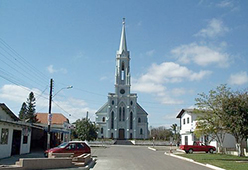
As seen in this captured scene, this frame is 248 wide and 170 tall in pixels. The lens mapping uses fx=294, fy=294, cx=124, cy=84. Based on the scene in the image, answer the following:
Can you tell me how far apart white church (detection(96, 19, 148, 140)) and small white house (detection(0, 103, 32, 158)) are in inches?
2041

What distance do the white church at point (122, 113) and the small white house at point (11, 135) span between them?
5185 cm

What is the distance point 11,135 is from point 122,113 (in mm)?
58275

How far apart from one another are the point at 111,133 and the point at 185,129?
110 ft

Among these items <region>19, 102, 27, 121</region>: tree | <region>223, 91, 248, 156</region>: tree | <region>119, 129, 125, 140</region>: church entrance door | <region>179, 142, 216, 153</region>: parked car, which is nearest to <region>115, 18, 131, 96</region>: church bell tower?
<region>119, 129, 125, 140</region>: church entrance door

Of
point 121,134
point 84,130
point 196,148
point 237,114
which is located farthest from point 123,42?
point 237,114

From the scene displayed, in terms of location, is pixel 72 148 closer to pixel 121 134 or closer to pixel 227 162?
pixel 227 162

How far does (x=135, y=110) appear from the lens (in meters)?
81.6

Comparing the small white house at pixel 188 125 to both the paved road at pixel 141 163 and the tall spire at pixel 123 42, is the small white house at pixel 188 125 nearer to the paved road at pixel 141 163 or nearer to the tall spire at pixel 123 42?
the paved road at pixel 141 163

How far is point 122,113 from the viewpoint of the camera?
8188cm

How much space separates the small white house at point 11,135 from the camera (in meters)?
22.6

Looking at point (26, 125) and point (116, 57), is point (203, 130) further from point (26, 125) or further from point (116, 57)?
point (116, 57)

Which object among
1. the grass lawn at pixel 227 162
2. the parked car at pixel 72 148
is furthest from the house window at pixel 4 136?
the grass lawn at pixel 227 162

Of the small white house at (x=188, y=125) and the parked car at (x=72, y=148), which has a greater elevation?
the small white house at (x=188, y=125)

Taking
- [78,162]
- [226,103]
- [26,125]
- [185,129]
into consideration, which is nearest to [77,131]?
[185,129]
